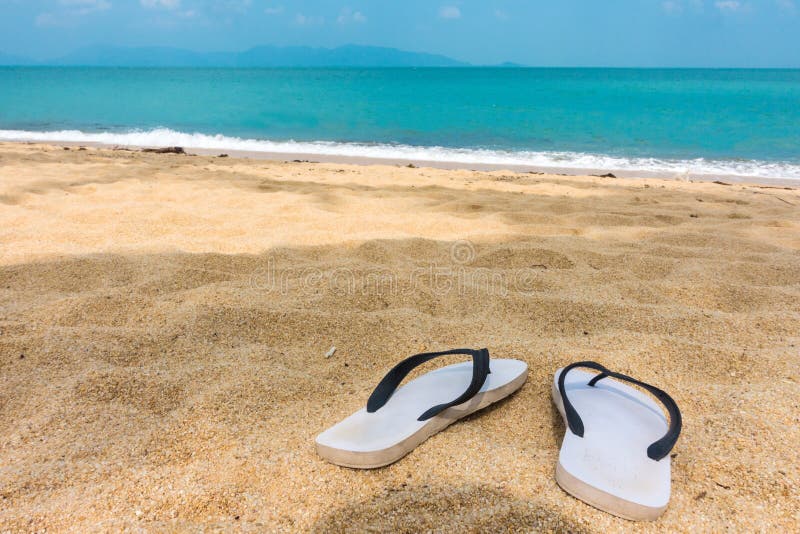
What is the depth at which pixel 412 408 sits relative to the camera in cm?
119

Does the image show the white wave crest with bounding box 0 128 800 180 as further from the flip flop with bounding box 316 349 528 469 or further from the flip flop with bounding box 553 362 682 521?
the flip flop with bounding box 316 349 528 469

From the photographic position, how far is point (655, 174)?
6773mm

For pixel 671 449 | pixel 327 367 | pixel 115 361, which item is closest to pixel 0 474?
pixel 115 361

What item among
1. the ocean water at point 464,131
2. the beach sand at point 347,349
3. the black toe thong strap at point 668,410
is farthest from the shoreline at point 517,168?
the black toe thong strap at point 668,410

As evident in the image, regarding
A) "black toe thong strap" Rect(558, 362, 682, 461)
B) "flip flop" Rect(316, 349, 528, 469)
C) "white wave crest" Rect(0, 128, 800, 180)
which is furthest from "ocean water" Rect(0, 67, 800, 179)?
"flip flop" Rect(316, 349, 528, 469)

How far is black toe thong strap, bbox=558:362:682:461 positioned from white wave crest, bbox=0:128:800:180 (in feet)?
20.6

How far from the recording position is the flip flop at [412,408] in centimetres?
104

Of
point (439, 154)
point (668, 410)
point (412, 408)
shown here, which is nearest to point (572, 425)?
point (668, 410)

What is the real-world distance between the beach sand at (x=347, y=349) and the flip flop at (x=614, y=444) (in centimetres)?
4

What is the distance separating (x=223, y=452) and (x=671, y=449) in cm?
105

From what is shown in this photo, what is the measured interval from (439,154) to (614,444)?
8.21 m

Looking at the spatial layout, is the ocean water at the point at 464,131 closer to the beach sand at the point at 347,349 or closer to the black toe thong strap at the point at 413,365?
the beach sand at the point at 347,349

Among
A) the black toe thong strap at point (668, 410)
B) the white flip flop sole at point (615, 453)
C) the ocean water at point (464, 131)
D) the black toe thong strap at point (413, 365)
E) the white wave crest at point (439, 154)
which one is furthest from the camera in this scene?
the ocean water at point (464, 131)

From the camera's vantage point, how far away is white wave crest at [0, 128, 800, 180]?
7363 mm
